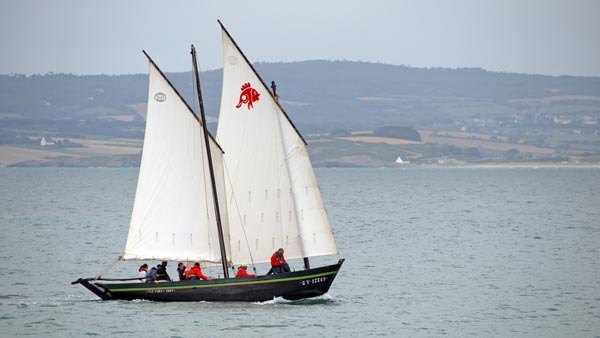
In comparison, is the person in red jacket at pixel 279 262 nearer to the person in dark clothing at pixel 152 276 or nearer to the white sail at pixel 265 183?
the white sail at pixel 265 183

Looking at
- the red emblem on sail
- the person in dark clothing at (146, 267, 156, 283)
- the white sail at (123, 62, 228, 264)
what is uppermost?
the red emblem on sail

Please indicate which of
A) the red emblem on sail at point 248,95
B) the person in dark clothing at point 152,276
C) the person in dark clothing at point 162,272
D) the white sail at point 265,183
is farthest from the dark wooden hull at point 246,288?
the red emblem on sail at point 248,95

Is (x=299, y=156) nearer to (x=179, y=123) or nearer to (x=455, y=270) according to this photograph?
(x=179, y=123)

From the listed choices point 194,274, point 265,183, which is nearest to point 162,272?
point 194,274

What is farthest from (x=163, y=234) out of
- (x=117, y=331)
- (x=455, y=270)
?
(x=455, y=270)

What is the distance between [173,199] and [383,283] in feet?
48.1

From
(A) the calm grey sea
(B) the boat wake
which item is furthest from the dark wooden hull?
(A) the calm grey sea

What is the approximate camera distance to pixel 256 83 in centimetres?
4919

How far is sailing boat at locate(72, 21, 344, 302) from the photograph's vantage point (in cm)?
4988

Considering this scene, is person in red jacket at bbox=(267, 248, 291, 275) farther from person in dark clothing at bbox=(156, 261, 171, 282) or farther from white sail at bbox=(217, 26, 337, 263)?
person in dark clothing at bbox=(156, 261, 171, 282)

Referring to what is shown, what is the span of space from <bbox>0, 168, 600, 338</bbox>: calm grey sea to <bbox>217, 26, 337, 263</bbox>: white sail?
2905 mm

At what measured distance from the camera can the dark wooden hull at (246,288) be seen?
48844 mm

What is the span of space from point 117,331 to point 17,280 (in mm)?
17777

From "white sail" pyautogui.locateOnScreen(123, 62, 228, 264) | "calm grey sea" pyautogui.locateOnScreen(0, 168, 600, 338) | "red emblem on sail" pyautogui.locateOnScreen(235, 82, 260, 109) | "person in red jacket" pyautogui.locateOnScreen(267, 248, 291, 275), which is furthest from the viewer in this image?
"white sail" pyautogui.locateOnScreen(123, 62, 228, 264)
